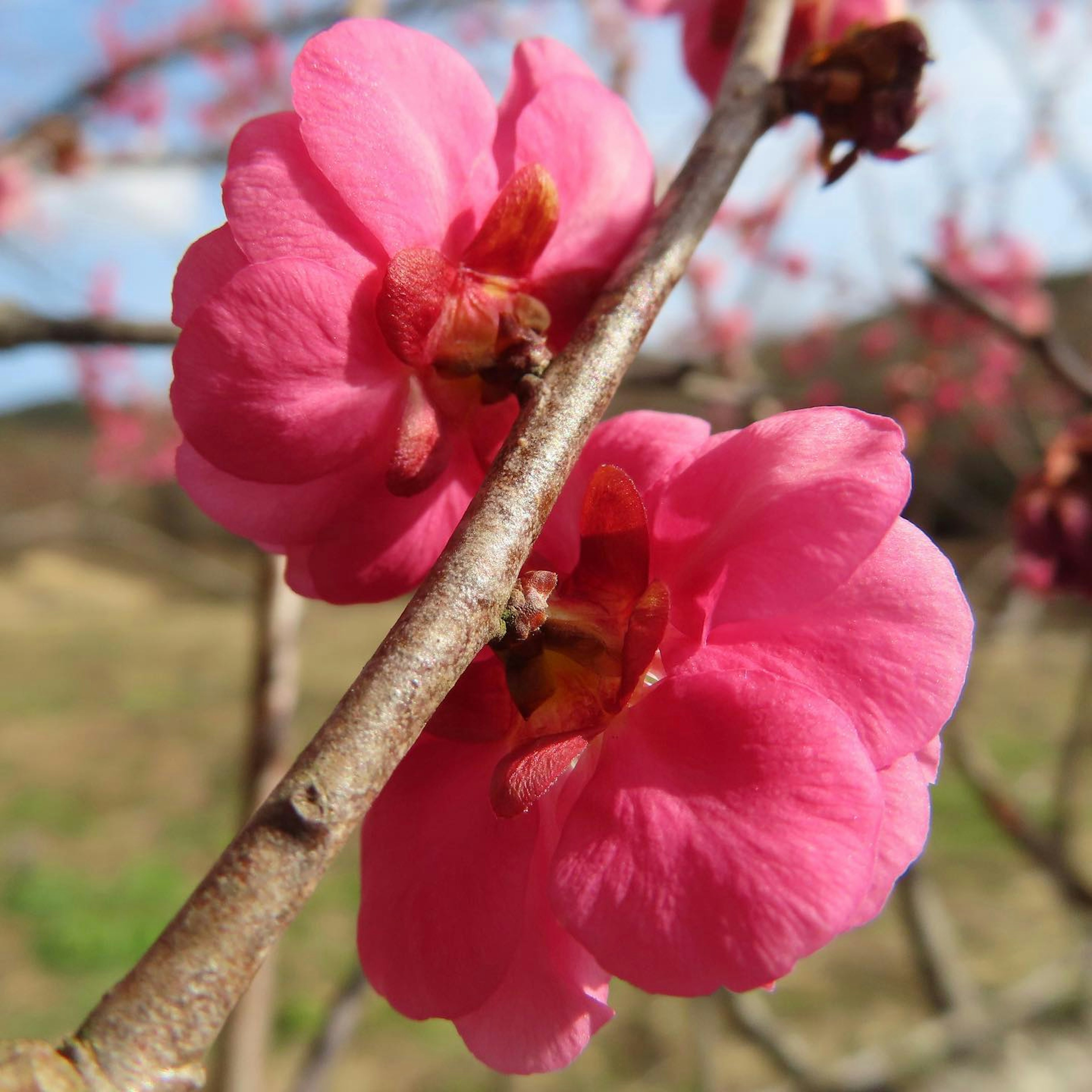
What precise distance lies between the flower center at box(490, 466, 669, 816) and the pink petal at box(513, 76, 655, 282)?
0.11 meters

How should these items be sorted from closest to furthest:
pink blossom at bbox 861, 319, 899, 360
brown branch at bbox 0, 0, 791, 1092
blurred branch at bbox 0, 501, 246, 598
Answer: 1. brown branch at bbox 0, 0, 791, 1092
2. blurred branch at bbox 0, 501, 246, 598
3. pink blossom at bbox 861, 319, 899, 360

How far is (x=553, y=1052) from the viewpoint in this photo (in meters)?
0.33

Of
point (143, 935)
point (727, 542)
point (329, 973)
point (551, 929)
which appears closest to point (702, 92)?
point (727, 542)

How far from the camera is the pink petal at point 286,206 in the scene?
0.32 meters

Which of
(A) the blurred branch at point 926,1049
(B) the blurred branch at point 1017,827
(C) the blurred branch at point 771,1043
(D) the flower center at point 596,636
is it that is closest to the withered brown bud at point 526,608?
(D) the flower center at point 596,636

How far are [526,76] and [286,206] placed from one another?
0.48 ft

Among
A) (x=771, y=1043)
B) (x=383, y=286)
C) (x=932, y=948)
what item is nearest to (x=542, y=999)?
(x=383, y=286)

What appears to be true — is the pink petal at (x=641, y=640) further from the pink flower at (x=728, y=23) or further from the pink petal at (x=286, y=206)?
the pink flower at (x=728, y=23)

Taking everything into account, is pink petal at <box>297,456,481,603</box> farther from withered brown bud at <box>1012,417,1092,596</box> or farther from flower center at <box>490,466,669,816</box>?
withered brown bud at <box>1012,417,1092,596</box>

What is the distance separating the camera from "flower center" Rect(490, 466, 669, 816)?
317 millimetres

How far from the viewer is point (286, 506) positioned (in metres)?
0.35

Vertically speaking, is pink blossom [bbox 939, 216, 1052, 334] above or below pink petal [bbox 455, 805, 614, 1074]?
below

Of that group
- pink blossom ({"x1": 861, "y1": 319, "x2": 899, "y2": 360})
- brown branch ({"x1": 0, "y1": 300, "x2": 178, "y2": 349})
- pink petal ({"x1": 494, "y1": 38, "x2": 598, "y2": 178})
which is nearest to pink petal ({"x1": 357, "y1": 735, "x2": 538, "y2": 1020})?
pink petal ({"x1": 494, "y1": 38, "x2": 598, "y2": 178})

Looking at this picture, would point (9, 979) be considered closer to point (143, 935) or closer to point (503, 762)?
point (143, 935)
